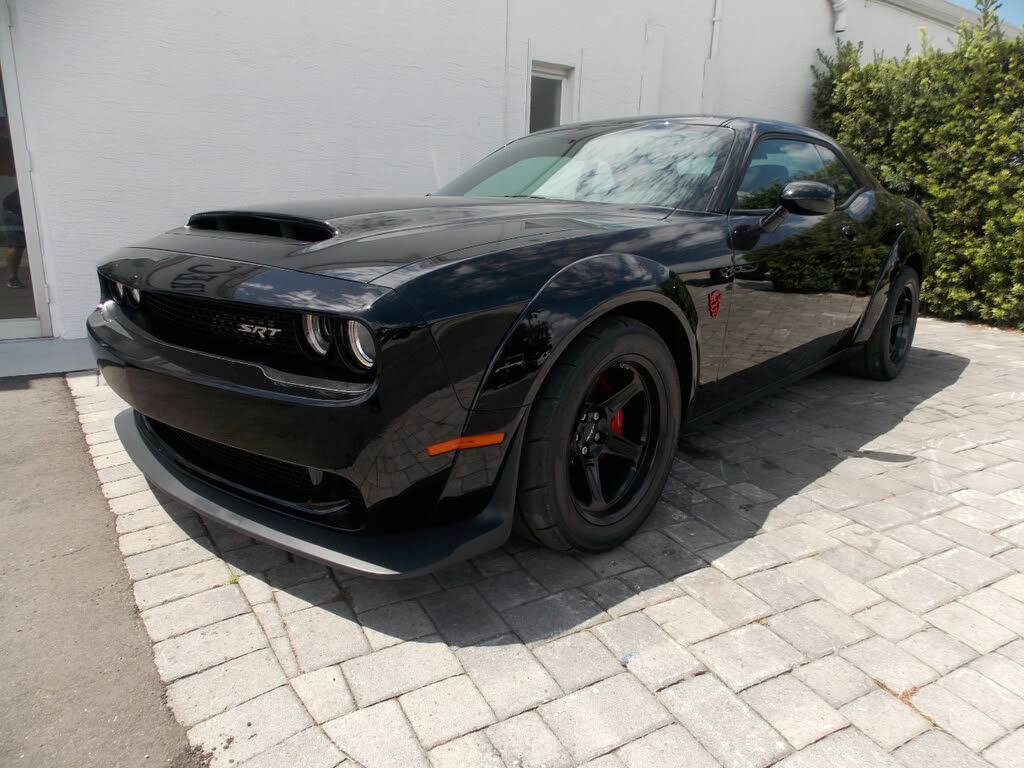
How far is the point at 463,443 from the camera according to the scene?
175 centimetres

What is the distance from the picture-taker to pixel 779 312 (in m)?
2.93

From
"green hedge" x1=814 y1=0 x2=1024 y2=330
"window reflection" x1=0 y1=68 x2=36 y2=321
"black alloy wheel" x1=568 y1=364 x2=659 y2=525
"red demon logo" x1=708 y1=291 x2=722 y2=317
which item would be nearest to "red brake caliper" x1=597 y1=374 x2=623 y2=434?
"black alloy wheel" x1=568 y1=364 x2=659 y2=525

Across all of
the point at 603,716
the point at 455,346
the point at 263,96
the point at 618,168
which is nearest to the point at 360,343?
the point at 455,346

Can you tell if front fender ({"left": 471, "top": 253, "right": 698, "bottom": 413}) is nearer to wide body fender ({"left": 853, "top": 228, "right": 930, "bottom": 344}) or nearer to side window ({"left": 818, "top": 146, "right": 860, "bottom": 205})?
side window ({"left": 818, "top": 146, "right": 860, "bottom": 205})

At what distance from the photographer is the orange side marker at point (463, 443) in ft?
5.60

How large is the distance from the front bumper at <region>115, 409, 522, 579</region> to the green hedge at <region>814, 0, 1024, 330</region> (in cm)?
635

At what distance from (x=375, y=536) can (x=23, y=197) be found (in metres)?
4.48

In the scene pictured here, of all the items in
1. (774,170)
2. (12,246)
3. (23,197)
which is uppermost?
(774,170)

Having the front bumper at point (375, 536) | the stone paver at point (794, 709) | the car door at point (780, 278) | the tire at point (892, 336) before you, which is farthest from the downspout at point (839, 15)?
the stone paver at point (794, 709)

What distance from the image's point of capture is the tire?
4.22 metres

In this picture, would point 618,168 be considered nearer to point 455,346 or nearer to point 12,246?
point 455,346

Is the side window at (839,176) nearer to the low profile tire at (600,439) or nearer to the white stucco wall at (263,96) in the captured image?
the low profile tire at (600,439)

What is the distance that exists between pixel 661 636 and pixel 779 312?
1615 mm

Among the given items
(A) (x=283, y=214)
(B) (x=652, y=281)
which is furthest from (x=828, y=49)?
(A) (x=283, y=214)
